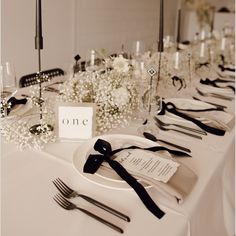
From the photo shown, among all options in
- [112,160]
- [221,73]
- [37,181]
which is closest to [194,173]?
[112,160]

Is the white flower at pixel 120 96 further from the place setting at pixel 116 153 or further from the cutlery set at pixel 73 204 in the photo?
the cutlery set at pixel 73 204

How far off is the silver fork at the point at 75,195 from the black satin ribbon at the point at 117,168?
78mm

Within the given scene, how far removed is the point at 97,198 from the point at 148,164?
8.2 inches

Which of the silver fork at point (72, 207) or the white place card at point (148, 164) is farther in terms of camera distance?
the white place card at point (148, 164)

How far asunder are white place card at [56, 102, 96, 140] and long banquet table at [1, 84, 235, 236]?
0.04m

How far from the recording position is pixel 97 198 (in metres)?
0.86

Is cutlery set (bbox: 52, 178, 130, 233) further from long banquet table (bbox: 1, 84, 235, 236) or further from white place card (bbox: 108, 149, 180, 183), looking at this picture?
white place card (bbox: 108, 149, 180, 183)

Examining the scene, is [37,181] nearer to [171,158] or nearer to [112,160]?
[112,160]

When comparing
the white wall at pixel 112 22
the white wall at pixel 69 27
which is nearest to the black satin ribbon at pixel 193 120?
the white wall at pixel 69 27

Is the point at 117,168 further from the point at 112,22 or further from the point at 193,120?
the point at 112,22

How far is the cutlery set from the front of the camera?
0.77 m

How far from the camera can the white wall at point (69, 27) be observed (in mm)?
2971

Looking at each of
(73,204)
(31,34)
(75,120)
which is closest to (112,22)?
(31,34)

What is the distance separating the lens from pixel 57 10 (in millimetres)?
3354
